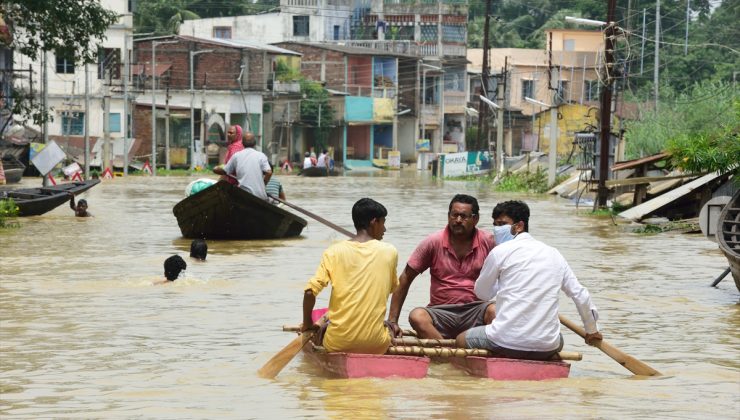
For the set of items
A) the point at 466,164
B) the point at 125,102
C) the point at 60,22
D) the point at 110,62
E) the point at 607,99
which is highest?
the point at 60,22

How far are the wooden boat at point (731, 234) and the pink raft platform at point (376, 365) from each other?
5.54m

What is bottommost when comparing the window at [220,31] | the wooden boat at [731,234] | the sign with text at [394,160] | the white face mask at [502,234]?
the sign with text at [394,160]

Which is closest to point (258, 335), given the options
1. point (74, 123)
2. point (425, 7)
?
point (74, 123)

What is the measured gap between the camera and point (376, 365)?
8.93 m

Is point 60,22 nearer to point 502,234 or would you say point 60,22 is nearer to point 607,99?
point 607,99

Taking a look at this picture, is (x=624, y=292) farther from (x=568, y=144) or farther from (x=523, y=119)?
(x=523, y=119)

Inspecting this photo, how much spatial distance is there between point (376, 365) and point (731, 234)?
6.43 meters

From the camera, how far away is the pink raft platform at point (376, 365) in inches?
352

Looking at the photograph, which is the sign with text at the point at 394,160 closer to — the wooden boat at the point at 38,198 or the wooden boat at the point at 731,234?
the wooden boat at the point at 38,198

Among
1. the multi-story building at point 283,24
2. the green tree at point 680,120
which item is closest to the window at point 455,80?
the multi-story building at point 283,24

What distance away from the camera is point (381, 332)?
29.7 ft

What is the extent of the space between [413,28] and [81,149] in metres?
31.5

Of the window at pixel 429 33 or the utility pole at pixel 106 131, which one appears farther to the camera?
the window at pixel 429 33

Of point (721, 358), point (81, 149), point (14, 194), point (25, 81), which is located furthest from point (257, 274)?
point (25, 81)
